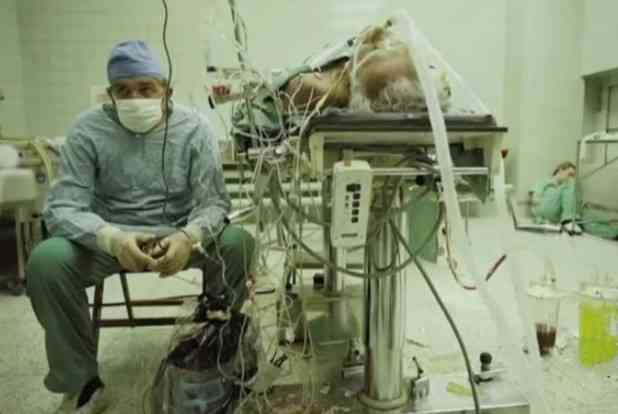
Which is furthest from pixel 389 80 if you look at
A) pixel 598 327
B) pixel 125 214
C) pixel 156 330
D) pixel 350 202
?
pixel 156 330

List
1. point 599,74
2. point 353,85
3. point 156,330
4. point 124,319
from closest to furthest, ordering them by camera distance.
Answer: point 353,85, point 124,319, point 156,330, point 599,74

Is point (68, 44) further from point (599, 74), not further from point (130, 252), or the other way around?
point (599, 74)

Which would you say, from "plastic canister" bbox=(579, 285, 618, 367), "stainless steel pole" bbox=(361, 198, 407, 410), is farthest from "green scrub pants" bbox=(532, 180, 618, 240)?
"stainless steel pole" bbox=(361, 198, 407, 410)

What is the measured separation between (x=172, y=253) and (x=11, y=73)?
2.97 metres

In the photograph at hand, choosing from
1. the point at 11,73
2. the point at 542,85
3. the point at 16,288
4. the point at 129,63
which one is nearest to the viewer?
the point at 129,63

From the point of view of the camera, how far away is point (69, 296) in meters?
1.04

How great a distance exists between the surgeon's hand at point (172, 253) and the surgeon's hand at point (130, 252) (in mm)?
20

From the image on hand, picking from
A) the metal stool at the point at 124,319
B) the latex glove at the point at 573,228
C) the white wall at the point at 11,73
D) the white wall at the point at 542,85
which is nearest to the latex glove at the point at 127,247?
the metal stool at the point at 124,319

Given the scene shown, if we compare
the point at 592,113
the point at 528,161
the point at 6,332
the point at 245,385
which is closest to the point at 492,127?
the point at 245,385

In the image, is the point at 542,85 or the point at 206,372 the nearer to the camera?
the point at 206,372

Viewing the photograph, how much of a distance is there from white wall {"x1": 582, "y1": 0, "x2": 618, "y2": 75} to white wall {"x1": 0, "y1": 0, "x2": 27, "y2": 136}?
162 inches

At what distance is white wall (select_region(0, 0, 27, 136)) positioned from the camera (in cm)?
312

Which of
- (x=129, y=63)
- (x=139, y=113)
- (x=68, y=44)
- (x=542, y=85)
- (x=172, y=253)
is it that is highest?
(x=68, y=44)

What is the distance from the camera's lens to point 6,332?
62.1 inches
